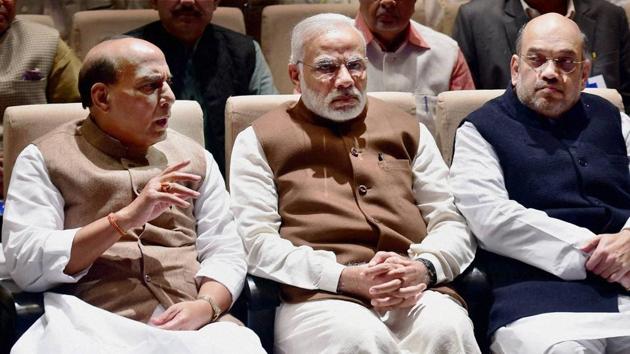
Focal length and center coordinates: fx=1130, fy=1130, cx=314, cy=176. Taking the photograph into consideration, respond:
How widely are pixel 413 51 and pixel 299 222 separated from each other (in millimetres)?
1215

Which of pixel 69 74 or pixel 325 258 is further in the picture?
pixel 69 74

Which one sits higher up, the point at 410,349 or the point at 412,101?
the point at 412,101

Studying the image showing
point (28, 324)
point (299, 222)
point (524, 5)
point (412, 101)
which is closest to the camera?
point (28, 324)

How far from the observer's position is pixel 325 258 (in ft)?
9.56

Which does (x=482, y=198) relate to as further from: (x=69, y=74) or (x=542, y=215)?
(x=69, y=74)

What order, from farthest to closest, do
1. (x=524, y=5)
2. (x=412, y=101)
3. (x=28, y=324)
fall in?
(x=524, y=5) < (x=412, y=101) < (x=28, y=324)

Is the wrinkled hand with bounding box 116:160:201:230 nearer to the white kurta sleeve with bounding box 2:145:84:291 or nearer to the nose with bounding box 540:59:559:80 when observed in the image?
the white kurta sleeve with bounding box 2:145:84:291

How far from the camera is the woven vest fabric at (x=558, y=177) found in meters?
A: 2.96

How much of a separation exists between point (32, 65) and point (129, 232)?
1279 millimetres

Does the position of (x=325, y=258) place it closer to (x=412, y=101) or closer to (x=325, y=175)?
(x=325, y=175)

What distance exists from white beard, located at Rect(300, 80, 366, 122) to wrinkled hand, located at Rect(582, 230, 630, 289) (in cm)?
73

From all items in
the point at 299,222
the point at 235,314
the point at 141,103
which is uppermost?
the point at 141,103

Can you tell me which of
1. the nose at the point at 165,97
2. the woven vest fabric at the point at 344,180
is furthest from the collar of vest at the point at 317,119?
the nose at the point at 165,97

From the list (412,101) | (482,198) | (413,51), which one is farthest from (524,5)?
(482,198)
